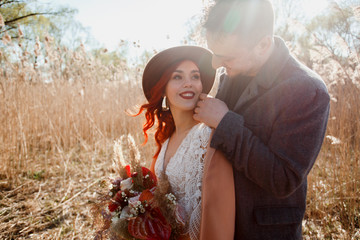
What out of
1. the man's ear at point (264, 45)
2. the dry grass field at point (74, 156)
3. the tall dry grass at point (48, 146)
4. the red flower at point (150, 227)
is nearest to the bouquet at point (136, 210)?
the red flower at point (150, 227)

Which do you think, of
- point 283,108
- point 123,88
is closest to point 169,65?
point 283,108

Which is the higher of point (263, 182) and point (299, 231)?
point (263, 182)

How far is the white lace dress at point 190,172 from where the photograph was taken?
1.41 metres

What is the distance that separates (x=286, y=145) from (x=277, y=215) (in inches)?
14.6

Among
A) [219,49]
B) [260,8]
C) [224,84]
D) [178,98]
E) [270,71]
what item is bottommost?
[178,98]

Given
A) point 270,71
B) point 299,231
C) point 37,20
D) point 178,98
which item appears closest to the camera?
point 270,71

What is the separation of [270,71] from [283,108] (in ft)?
0.64

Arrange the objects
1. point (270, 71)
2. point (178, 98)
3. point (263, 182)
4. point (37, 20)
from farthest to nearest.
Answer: point (37, 20), point (178, 98), point (270, 71), point (263, 182)

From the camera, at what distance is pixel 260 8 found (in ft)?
3.68

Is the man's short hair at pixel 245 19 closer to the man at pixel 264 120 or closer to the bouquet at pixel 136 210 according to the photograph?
the man at pixel 264 120

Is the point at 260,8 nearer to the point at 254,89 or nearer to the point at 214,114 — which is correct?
the point at 254,89

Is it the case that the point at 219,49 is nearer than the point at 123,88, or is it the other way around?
the point at 219,49

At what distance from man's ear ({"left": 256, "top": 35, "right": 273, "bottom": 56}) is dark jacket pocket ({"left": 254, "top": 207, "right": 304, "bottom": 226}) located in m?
0.75

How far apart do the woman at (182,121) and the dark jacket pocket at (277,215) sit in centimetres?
38
